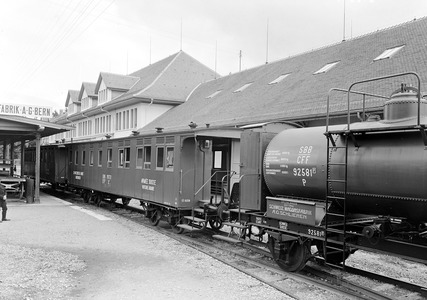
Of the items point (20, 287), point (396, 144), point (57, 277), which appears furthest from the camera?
point (57, 277)

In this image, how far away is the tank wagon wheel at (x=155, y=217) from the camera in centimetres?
1345

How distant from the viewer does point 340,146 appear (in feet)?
21.9

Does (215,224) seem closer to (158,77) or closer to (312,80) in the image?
(312,80)

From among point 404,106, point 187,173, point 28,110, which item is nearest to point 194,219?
point 187,173

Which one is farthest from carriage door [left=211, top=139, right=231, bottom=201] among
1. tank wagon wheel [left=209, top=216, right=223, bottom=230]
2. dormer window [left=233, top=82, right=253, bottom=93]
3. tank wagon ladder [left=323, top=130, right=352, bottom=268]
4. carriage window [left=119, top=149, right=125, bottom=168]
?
dormer window [left=233, top=82, right=253, bottom=93]

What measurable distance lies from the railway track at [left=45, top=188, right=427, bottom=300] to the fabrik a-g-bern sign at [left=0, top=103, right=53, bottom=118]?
29.3 metres

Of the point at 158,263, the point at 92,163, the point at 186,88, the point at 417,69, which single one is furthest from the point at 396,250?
the point at 186,88

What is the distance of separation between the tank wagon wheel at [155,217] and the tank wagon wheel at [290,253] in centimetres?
585

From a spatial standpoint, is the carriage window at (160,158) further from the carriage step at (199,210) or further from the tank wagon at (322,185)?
the carriage step at (199,210)

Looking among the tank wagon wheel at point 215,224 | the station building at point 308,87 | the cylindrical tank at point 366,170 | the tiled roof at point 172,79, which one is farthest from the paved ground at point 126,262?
the tiled roof at point 172,79

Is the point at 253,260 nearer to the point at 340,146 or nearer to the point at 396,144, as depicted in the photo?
the point at 340,146

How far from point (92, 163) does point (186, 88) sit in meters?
16.4

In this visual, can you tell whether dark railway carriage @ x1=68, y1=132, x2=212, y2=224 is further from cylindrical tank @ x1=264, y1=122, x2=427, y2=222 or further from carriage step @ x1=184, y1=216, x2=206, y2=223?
cylindrical tank @ x1=264, y1=122, x2=427, y2=222

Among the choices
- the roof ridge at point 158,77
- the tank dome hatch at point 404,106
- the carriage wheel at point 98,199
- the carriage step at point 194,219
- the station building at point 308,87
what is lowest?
the carriage wheel at point 98,199
